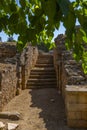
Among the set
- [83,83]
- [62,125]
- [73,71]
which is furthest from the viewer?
[73,71]

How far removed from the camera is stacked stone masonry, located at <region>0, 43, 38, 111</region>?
337 inches

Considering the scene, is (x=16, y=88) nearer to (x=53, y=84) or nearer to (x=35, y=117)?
(x=53, y=84)

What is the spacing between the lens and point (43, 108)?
27.5ft

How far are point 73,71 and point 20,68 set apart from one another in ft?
10.1

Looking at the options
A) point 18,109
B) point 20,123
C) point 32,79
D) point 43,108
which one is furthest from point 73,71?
point 32,79

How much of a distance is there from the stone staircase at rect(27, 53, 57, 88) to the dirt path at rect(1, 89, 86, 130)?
72 centimetres

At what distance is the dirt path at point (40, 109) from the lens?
21.9ft

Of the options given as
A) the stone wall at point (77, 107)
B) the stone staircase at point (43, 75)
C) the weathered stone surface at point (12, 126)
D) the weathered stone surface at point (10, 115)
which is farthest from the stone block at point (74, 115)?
the stone staircase at point (43, 75)

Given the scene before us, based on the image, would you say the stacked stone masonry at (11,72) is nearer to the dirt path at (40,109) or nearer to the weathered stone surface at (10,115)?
the dirt path at (40,109)

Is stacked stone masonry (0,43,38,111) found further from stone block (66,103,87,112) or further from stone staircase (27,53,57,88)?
stone block (66,103,87,112)

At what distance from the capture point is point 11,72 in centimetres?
969

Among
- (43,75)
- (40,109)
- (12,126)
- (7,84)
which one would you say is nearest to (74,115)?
(12,126)

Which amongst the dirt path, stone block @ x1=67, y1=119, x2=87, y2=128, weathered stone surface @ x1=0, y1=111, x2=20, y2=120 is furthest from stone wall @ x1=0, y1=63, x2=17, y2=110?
stone block @ x1=67, y1=119, x2=87, y2=128

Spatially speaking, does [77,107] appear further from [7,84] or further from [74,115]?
[7,84]
